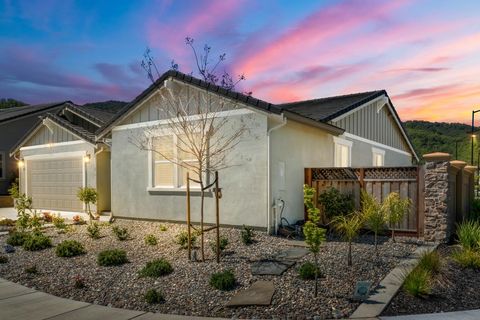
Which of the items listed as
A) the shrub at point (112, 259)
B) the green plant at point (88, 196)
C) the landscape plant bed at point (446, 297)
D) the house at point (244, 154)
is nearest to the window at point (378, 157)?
the house at point (244, 154)

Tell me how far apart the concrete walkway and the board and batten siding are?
9.77m

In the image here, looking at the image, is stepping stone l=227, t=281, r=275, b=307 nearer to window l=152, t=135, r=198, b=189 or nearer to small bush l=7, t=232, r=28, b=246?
window l=152, t=135, r=198, b=189

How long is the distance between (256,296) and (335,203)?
491 cm

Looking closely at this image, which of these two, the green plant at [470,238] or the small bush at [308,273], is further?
the green plant at [470,238]

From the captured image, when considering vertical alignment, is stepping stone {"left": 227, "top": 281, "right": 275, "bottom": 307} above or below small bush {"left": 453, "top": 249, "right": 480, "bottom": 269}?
below

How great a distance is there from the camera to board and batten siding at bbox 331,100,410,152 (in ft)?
47.7

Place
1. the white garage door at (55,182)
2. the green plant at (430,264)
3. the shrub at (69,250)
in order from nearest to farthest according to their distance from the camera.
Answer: the green plant at (430,264)
the shrub at (69,250)
the white garage door at (55,182)

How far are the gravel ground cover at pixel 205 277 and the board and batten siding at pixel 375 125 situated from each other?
6446 millimetres

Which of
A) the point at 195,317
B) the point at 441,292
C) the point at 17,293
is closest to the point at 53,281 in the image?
the point at 17,293

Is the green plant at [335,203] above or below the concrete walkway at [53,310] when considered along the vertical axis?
above

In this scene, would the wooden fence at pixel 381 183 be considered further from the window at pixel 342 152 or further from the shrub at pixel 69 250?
the shrub at pixel 69 250

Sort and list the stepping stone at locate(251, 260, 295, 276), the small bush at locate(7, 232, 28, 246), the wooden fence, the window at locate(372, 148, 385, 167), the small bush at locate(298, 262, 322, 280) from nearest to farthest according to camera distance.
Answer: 1. the small bush at locate(298, 262, 322, 280)
2. the stepping stone at locate(251, 260, 295, 276)
3. the wooden fence
4. the small bush at locate(7, 232, 28, 246)
5. the window at locate(372, 148, 385, 167)

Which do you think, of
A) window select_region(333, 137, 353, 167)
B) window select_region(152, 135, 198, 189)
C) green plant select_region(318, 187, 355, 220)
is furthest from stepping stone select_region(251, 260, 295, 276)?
window select_region(333, 137, 353, 167)

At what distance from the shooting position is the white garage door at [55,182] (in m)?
15.1
